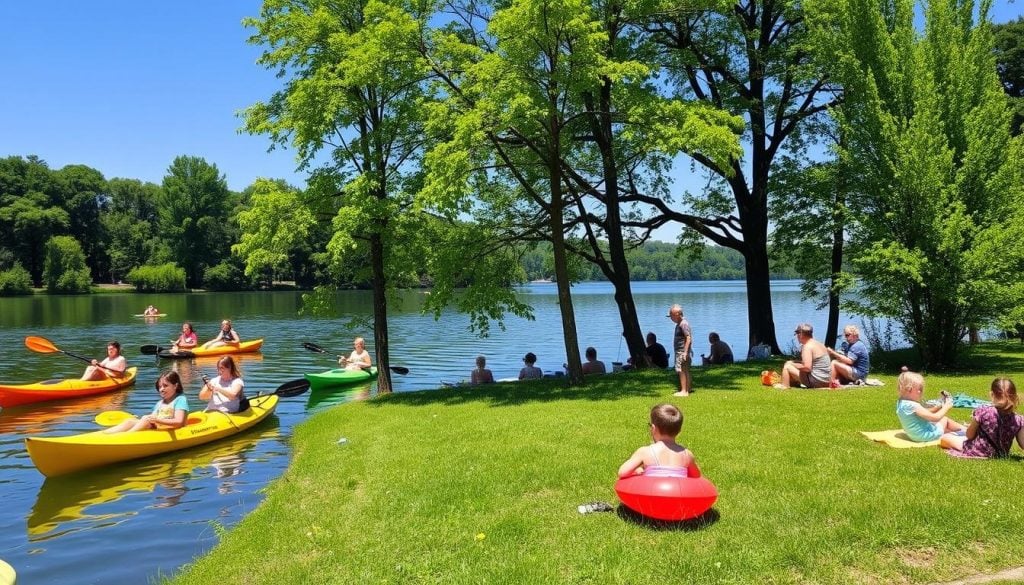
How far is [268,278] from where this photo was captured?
348 ft

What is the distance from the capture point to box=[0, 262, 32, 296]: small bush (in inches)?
3243

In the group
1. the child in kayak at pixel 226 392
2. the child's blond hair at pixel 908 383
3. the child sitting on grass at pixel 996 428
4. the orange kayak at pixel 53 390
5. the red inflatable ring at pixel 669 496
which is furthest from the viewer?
the orange kayak at pixel 53 390

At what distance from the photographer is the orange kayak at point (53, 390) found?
16516 mm

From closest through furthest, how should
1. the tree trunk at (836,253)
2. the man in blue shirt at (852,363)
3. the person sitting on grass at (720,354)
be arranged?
the man in blue shirt at (852,363)
the tree trunk at (836,253)
the person sitting on grass at (720,354)

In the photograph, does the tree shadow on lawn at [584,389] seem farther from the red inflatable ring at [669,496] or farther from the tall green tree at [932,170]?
the red inflatable ring at [669,496]

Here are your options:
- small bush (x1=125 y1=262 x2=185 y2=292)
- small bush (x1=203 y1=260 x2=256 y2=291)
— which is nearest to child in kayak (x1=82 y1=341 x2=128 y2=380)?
small bush (x1=125 y1=262 x2=185 y2=292)

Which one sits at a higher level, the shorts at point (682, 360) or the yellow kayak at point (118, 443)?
the shorts at point (682, 360)

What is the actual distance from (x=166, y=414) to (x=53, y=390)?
836 cm

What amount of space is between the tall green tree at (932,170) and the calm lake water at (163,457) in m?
11.7

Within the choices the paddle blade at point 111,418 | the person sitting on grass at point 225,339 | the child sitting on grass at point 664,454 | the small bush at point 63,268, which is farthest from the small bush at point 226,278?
the child sitting on grass at point 664,454

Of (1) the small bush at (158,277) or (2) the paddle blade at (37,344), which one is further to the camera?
(1) the small bush at (158,277)

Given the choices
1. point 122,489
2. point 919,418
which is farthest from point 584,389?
point 122,489

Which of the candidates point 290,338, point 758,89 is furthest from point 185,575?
point 290,338

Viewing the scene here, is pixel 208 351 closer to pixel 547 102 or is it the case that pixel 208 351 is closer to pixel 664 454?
pixel 547 102
